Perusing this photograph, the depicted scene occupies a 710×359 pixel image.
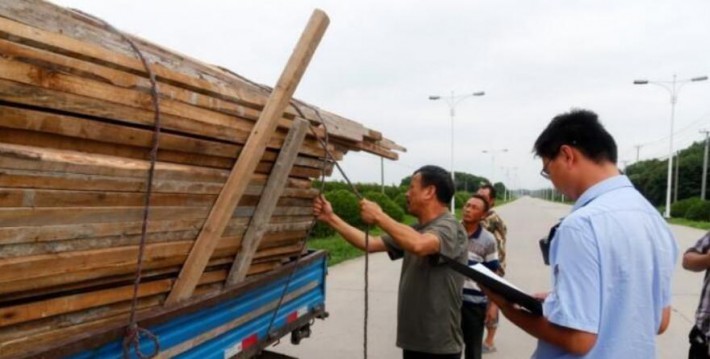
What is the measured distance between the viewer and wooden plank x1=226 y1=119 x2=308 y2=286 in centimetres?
251

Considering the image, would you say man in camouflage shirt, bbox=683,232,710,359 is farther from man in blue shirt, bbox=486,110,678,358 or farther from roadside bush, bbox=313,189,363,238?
roadside bush, bbox=313,189,363,238

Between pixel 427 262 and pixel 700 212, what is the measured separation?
107ft

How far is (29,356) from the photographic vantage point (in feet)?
4.69

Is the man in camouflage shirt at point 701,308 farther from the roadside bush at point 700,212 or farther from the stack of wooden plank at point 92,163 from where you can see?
the roadside bush at point 700,212

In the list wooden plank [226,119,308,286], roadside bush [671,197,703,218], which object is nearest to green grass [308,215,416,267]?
wooden plank [226,119,308,286]

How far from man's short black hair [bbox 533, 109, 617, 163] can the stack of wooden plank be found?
1134mm

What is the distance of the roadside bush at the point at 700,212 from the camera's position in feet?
96.4

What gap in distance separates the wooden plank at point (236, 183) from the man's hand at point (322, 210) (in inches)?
31.2

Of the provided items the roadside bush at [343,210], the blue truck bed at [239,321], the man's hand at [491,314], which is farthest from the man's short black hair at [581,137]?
the roadside bush at [343,210]

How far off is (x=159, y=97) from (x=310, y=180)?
4.53 ft

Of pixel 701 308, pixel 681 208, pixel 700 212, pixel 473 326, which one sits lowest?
pixel 681 208

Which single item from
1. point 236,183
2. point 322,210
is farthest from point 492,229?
point 236,183

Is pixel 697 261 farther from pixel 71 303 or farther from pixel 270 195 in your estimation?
pixel 71 303

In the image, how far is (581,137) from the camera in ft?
5.62
